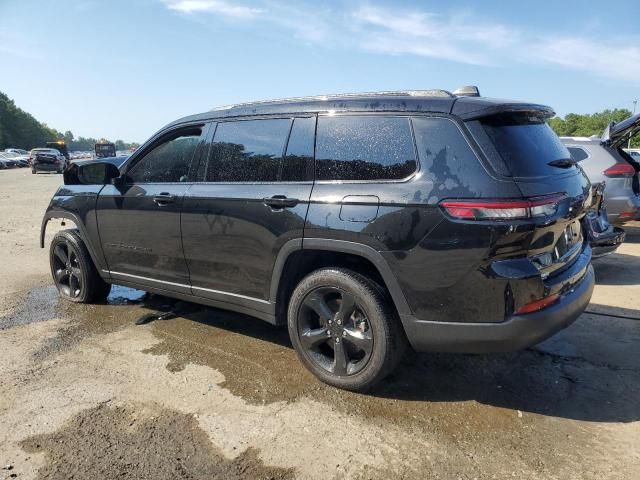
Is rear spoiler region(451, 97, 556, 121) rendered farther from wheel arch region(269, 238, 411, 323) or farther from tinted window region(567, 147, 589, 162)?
tinted window region(567, 147, 589, 162)

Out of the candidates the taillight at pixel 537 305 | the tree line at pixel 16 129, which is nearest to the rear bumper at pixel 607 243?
the taillight at pixel 537 305

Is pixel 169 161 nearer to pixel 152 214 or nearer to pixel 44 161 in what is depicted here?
pixel 152 214

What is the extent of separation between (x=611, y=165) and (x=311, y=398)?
606 centimetres

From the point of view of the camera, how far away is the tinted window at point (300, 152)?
3508mm

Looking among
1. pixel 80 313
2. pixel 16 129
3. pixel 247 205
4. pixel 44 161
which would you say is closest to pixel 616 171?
pixel 247 205

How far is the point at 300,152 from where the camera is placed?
3564 millimetres

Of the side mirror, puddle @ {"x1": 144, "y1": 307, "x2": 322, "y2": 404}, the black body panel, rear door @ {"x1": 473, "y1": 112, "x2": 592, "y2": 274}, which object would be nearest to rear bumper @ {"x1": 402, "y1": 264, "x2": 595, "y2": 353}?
the black body panel

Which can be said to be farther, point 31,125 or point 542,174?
point 31,125

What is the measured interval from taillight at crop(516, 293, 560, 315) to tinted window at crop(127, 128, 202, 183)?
279 cm

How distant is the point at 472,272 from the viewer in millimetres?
2791

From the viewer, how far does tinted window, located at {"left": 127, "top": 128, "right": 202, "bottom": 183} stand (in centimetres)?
428

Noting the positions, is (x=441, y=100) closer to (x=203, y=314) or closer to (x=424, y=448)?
(x=424, y=448)

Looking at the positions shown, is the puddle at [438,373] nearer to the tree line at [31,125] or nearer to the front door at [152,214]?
the front door at [152,214]

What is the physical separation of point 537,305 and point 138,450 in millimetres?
2350
